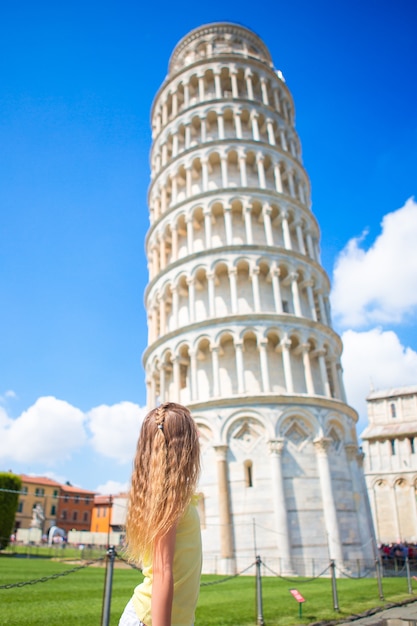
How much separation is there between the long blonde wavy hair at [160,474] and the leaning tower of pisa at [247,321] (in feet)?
66.3

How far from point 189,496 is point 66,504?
279 feet

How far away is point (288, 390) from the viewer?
2367cm

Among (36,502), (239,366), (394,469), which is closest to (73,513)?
(36,502)

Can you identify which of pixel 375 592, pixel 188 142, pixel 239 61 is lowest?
pixel 375 592

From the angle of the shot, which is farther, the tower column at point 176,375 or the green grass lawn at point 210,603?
the tower column at point 176,375

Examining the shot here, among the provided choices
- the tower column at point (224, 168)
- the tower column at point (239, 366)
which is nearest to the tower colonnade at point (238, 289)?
the tower column at point (239, 366)

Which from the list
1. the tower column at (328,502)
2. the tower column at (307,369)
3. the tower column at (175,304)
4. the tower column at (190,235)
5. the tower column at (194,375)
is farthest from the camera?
the tower column at (190,235)

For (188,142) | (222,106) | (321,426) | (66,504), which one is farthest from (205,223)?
(66,504)

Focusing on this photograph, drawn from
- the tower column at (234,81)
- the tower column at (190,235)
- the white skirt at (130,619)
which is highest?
the tower column at (234,81)

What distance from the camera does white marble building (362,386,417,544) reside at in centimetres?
5416

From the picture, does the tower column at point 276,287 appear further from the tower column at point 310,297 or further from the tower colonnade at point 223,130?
the tower colonnade at point 223,130

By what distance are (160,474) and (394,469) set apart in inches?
2430

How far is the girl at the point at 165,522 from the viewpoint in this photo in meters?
2.13

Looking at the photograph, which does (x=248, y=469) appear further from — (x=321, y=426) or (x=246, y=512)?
(x=321, y=426)
